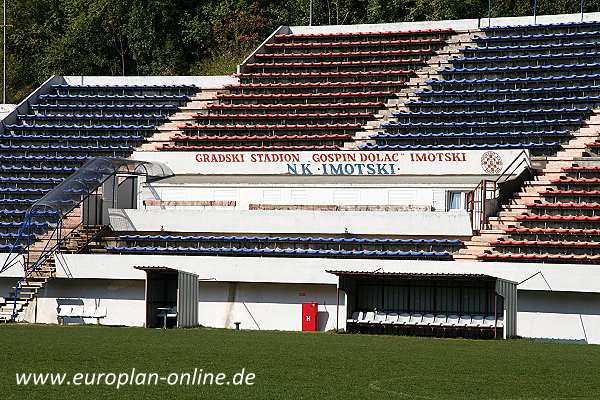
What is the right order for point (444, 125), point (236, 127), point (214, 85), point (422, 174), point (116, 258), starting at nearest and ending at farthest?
point (116, 258) → point (422, 174) → point (444, 125) → point (236, 127) → point (214, 85)

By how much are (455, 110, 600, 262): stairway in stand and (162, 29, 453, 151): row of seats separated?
24.2ft

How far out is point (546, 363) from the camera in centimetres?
2077

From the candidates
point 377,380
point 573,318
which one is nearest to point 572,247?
point 573,318

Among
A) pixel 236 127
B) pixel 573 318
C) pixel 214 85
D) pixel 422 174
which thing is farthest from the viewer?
pixel 214 85

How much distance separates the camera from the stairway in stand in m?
33.8

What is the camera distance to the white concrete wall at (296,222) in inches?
1399

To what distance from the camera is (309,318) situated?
33469mm

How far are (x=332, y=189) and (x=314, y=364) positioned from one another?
66.0ft

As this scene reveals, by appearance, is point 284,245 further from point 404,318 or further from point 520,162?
point 520,162

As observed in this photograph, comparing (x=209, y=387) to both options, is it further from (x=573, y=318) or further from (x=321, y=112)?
(x=321, y=112)

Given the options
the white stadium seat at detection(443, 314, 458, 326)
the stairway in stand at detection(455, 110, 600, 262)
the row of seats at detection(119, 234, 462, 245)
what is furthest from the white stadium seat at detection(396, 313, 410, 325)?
the row of seats at detection(119, 234, 462, 245)

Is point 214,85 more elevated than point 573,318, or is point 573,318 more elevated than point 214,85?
point 214,85

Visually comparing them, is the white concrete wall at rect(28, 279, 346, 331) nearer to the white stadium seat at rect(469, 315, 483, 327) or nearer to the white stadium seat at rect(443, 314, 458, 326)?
the white stadium seat at rect(443, 314, 458, 326)

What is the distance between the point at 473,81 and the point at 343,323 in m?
13.2
